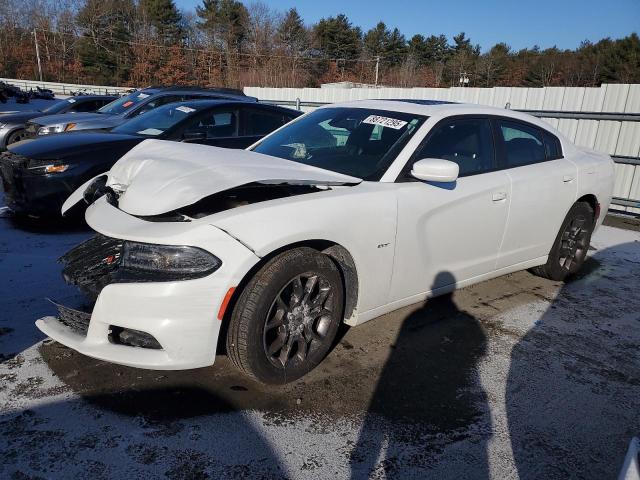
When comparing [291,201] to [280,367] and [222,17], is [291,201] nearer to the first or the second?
[280,367]

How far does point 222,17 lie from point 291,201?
7193 cm

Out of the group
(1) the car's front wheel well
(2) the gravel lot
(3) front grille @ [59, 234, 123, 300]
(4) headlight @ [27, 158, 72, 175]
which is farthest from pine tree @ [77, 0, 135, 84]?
(1) the car's front wheel well

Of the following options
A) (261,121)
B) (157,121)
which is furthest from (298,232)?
(157,121)

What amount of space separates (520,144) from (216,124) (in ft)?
12.5

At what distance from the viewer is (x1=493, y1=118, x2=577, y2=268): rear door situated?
4012 millimetres

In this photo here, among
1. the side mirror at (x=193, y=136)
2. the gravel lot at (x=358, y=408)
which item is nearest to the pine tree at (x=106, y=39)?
the side mirror at (x=193, y=136)

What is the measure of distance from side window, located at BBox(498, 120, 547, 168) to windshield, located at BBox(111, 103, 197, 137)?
3.92 m

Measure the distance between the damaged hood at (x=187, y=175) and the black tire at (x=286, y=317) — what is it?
1.62 feet

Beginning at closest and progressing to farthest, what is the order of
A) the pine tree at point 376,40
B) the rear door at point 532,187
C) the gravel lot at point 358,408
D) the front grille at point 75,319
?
1. the gravel lot at point 358,408
2. the front grille at point 75,319
3. the rear door at point 532,187
4. the pine tree at point 376,40

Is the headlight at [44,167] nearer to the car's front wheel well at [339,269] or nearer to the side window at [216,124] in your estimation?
the side window at [216,124]

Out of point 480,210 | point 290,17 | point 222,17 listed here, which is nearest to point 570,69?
point 290,17

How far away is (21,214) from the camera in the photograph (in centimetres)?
584

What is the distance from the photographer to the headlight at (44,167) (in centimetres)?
523

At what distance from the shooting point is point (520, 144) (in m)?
4.25
